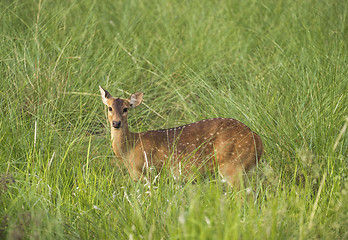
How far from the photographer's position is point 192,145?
4.45 meters

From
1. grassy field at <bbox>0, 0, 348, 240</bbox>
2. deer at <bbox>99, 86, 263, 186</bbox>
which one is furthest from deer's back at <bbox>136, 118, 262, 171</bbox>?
grassy field at <bbox>0, 0, 348, 240</bbox>

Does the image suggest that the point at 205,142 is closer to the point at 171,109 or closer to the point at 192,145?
the point at 192,145

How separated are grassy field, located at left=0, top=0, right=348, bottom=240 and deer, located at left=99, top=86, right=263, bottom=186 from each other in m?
0.14

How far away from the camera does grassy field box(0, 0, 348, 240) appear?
10.3ft

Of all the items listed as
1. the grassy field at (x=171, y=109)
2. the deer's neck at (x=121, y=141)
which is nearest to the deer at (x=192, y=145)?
the deer's neck at (x=121, y=141)

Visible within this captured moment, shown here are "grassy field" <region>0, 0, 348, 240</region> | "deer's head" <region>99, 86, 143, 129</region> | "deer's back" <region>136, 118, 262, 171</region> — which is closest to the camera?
"grassy field" <region>0, 0, 348, 240</region>

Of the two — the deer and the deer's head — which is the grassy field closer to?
the deer

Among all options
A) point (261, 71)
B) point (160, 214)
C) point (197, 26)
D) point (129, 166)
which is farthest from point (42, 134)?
point (197, 26)

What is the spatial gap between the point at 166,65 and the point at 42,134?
215cm

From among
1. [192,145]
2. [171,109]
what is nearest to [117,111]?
[192,145]

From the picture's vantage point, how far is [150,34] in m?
6.58

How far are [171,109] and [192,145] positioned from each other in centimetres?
124

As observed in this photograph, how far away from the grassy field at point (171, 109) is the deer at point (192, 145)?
14 centimetres

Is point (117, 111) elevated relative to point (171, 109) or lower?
elevated
